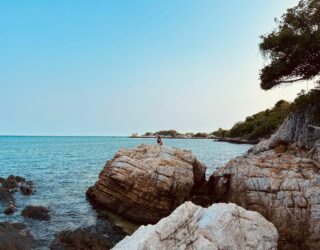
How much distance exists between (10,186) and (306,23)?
35.0m

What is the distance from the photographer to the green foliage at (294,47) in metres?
28.4

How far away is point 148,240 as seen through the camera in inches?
348

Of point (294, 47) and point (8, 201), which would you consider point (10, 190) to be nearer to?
point (8, 201)

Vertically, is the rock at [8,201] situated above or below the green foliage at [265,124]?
below

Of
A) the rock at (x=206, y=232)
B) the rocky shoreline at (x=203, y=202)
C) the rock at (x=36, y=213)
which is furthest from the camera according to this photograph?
the rock at (x=36, y=213)

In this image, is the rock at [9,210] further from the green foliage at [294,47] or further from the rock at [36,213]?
the green foliage at [294,47]

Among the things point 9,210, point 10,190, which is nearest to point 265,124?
point 10,190

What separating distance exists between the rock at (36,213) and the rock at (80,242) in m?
4.98

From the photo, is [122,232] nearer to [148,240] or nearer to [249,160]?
[249,160]

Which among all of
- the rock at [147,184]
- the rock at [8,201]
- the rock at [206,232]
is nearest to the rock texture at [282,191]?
the rock at [147,184]

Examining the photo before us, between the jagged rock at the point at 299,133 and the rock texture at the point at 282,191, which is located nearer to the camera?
the rock texture at the point at 282,191

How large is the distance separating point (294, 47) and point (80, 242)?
24.5m

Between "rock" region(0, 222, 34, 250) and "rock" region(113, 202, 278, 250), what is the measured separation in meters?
10.0

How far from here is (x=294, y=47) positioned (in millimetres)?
28594
